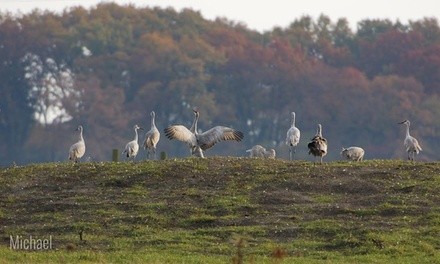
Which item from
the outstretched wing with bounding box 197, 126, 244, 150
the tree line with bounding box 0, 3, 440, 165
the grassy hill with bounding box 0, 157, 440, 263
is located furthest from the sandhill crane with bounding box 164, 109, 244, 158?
the tree line with bounding box 0, 3, 440, 165

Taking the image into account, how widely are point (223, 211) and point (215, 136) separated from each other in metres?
8.03

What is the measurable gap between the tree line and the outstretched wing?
130 feet

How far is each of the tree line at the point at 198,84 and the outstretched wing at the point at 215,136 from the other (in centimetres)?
3976

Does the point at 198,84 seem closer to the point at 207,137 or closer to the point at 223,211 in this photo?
the point at 207,137

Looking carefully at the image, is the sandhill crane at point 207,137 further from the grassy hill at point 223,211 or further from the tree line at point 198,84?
the tree line at point 198,84

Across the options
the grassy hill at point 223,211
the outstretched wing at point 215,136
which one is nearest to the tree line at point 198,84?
the outstretched wing at point 215,136

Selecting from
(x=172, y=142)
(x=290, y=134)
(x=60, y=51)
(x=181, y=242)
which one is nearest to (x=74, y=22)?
(x=60, y=51)

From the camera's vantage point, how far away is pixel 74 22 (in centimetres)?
9488

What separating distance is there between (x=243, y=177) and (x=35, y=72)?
181 feet

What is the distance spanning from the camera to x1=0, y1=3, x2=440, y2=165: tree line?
278ft

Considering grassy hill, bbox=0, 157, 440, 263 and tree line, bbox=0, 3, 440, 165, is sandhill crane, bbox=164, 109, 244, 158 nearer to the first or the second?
grassy hill, bbox=0, 157, 440, 263

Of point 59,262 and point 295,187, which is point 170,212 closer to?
point 295,187

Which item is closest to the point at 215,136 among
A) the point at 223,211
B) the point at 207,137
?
the point at 207,137

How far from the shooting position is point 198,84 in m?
87.0
